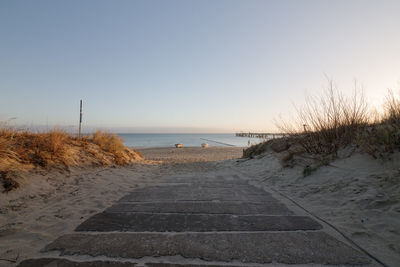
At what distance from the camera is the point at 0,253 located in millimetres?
1575

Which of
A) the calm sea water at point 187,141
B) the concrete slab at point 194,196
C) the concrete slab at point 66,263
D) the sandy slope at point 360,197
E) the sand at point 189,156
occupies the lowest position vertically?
the calm sea water at point 187,141

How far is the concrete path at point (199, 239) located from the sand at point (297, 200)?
225 mm

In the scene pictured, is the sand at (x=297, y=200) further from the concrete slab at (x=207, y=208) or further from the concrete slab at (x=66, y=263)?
the concrete slab at (x=207, y=208)

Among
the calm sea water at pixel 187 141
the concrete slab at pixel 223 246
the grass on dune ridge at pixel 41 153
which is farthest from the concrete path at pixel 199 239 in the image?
the calm sea water at pixel 187 141

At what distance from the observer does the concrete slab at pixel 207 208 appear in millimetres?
2545

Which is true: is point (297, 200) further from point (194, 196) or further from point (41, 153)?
point (41, 153)

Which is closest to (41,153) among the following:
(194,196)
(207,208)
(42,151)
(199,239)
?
(42,151)

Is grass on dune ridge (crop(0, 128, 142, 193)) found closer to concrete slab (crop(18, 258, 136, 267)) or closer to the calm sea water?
concrete slab (crop(18, 258, 136, 267))

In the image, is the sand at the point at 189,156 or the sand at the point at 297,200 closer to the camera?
the sand at the point at 297,200

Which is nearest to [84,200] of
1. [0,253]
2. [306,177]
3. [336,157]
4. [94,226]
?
[94,226]

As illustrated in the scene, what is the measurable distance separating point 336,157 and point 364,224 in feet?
7.67

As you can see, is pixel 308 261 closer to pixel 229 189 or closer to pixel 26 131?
pixel 229 189

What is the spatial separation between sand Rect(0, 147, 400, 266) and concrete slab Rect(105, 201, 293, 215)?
35cm

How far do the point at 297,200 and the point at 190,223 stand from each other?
187 centimetres
